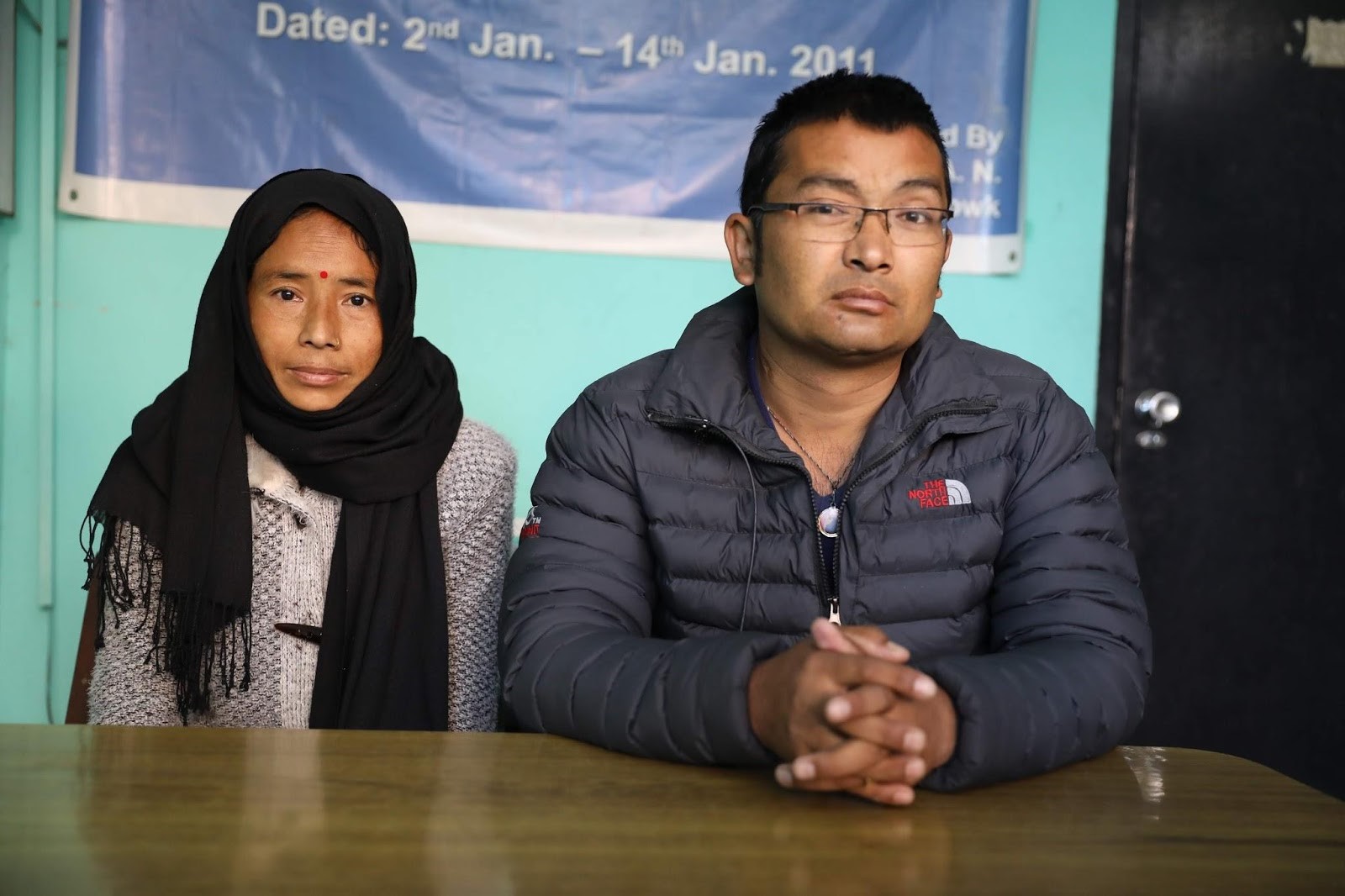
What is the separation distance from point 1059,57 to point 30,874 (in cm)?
305

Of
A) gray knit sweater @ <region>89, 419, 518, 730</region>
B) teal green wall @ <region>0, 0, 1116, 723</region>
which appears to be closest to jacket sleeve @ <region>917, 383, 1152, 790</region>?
gray knit sweater @ <region>89, 419, 518, 730</region>

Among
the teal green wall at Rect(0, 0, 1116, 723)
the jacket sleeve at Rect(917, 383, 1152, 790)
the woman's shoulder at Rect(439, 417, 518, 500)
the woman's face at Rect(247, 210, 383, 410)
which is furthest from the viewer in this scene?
the teal green wall at Rect(0, 0, 1116, 723)


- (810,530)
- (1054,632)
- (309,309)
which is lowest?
(1054,632)

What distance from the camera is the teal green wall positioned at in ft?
9.85

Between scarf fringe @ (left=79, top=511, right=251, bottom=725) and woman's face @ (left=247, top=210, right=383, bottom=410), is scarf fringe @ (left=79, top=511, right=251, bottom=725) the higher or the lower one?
the lower one

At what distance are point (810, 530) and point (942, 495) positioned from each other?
7.6 inches

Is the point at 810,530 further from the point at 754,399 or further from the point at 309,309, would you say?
the point at 309,309

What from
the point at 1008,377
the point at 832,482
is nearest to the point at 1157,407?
the point at 1008,377

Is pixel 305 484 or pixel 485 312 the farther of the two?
pixel 485 312

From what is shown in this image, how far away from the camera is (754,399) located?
5.97ft

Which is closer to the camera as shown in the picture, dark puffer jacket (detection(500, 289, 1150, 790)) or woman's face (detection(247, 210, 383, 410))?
dark puffer jacket (detection(500, 289, 1150, 790))

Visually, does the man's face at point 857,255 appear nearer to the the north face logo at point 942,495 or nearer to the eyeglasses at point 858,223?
the eyeglasses at point 858,223

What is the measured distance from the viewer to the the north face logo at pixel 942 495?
5.67ft

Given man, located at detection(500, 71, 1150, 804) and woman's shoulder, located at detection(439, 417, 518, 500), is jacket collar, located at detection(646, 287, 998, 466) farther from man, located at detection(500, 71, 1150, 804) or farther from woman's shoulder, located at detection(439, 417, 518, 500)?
woman's shoulder, located at detection(439, 417, 518, 500)
